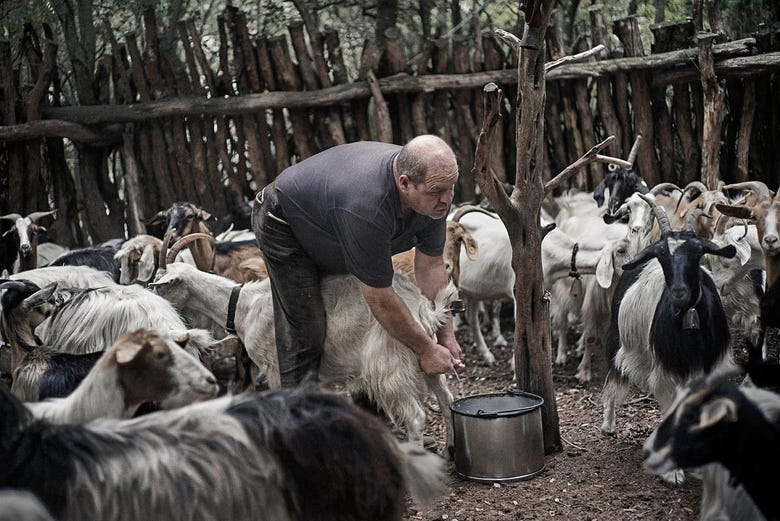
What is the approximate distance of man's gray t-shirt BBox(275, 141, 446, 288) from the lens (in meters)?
4.07

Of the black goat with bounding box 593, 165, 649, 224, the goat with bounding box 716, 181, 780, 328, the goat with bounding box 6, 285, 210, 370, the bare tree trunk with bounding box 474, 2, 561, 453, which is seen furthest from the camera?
the black goat with bounding box 593, 165, 649, 224

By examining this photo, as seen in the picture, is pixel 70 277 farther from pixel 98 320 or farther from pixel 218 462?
pixel 218 462

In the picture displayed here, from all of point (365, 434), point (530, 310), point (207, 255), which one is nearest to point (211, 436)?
point (365, 434)

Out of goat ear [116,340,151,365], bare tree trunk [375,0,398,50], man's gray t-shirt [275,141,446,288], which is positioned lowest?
goat ear [116,340,151,365]

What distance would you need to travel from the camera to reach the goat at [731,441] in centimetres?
298

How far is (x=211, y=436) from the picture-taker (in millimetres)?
2873

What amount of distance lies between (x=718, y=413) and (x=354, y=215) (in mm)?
1920

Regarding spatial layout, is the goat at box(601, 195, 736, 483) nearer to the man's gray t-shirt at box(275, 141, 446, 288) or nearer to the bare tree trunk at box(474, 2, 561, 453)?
the bare tree trunk at box(474, 2, 561, 453)

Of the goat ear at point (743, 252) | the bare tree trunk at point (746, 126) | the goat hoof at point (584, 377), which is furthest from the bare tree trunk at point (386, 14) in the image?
the goat ear at point (743, 252)

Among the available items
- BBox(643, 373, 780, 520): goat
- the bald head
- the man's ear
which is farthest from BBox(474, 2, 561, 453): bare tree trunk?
BBox(643, 373, 780, 520): goat

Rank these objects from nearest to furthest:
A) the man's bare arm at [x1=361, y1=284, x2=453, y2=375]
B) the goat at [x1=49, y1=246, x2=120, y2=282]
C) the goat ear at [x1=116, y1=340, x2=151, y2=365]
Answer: the goat ear at [x1=116, y1=340, x2=151, y2=365] < the man's bare arm at [x1=361, y1=284, x2=453, y2=375] < the goat at [x1=49, y1=246, x2=120, y2=282]

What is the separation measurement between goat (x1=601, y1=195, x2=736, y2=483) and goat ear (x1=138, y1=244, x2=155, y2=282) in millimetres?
3884

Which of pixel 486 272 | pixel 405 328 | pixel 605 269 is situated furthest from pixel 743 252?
pixel 405 328

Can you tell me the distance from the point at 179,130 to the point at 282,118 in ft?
3.82
